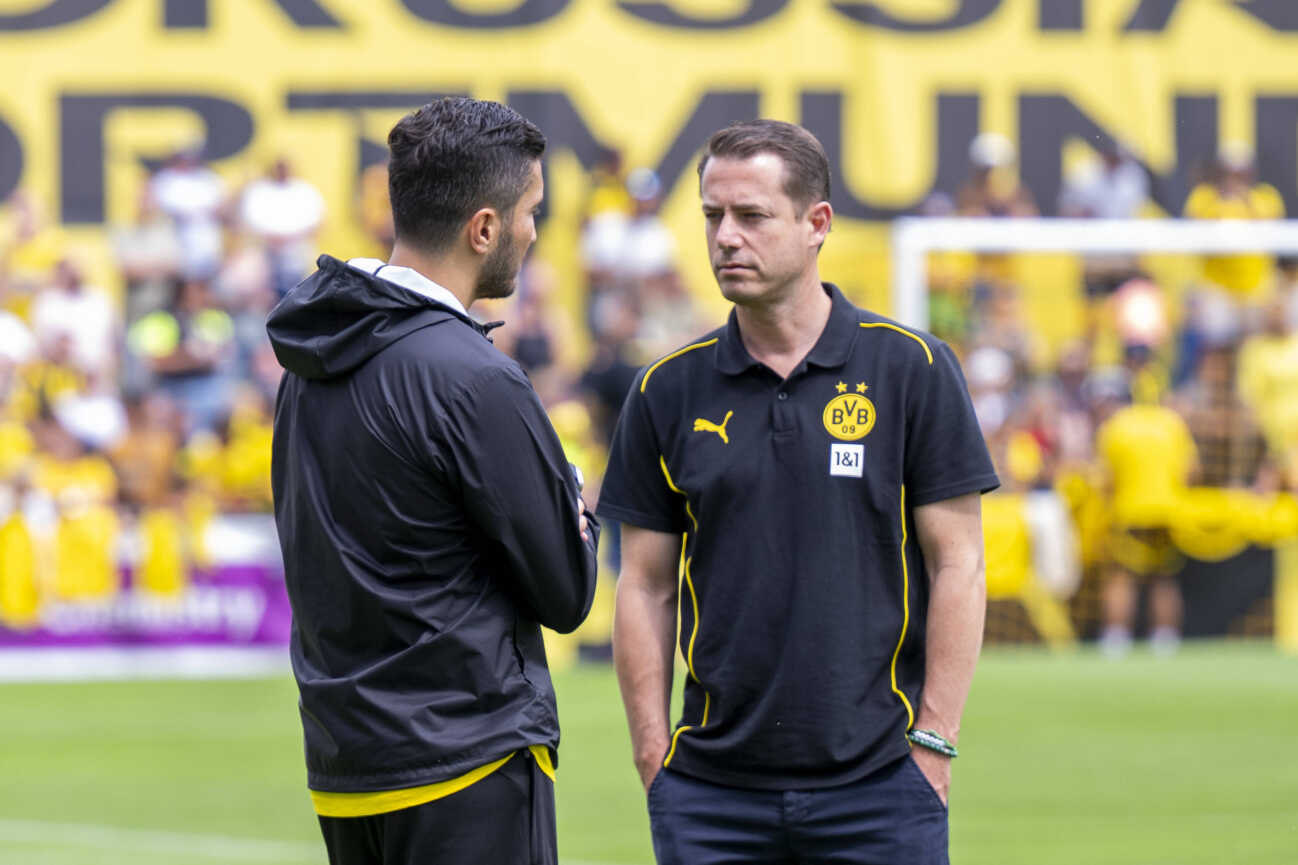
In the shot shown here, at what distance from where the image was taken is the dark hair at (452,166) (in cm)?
292

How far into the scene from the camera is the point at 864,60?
17172mm

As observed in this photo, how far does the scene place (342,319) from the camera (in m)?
2.94

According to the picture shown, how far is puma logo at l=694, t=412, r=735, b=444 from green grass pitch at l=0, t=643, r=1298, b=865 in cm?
411

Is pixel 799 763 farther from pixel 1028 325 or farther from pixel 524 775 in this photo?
pixel 1028 325

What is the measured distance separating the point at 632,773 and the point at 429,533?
22.7 feet

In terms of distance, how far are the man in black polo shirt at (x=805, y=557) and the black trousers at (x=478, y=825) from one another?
0.56 meters

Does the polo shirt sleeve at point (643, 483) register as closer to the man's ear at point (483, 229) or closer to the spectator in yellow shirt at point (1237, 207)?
the man's ear at point (483, 229)

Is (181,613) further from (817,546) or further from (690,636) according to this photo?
(817,546)

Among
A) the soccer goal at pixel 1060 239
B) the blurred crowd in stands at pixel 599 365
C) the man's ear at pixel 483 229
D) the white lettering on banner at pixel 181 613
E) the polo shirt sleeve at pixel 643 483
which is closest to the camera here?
the man's ear at pixel 483 229

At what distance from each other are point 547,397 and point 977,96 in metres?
4.98

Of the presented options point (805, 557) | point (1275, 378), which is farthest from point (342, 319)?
point (1275, 378)

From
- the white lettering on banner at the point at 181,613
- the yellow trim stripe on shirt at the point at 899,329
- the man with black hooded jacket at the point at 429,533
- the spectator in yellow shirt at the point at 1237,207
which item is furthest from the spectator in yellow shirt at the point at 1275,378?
the man with black hooded jacket at the point at 429,533

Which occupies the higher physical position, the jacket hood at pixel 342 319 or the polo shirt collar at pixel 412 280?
the polo shirt collar at pixel 412 280

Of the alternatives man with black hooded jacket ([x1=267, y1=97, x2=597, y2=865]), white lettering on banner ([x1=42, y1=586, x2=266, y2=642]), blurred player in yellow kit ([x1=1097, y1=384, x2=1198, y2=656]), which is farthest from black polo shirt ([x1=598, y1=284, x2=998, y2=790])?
blurred player in yellow kit ([x1=1097, y1=384, x2=1198, y2=656])
